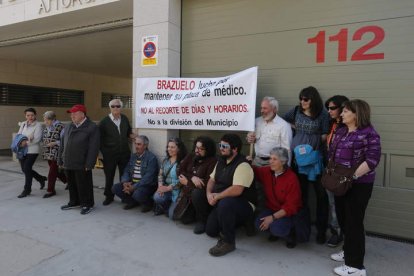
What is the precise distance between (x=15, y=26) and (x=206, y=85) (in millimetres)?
5486

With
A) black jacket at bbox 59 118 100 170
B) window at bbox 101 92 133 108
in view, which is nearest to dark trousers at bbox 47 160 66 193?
black jacket at bbox 59 118 100 170

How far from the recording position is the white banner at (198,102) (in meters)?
4.23

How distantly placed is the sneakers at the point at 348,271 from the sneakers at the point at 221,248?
1025 millimetres

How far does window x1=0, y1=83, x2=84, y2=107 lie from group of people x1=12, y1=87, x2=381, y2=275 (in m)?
7.96

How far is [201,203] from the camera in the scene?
398 centimetres

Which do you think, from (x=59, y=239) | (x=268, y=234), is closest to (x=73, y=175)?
(x=59, y=239)

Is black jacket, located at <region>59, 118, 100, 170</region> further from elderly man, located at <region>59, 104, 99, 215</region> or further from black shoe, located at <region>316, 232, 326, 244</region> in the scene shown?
black shoe, located at <region>316, 232, 326, 244</region>

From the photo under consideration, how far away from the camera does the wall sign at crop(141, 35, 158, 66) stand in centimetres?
515

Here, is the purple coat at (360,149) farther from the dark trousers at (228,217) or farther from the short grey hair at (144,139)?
the short grey hair at (144,139)

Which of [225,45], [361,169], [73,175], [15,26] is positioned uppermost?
[15,26]

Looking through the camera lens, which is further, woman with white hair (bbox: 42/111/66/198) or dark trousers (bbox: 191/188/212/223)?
woman with white hair (bbox: 42/111/66/198)

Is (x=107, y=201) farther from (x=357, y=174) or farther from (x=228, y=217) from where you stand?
(x=357, y=174)

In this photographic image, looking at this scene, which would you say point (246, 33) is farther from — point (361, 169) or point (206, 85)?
point (361, 169)

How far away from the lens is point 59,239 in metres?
3.81
